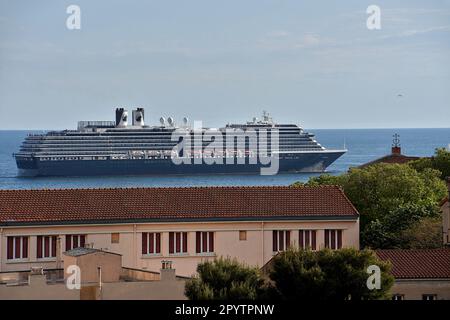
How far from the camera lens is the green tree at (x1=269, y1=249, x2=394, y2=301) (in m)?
21.7

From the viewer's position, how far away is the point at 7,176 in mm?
143500

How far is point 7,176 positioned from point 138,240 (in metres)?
118

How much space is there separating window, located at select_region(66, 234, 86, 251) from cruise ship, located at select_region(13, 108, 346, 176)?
110446 millimetres

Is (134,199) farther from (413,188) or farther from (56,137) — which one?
(56,137)

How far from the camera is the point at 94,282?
22156mm

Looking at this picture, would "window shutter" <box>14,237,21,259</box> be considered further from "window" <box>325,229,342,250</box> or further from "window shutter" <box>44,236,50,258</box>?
"window" <box>325,229,342,250</box>

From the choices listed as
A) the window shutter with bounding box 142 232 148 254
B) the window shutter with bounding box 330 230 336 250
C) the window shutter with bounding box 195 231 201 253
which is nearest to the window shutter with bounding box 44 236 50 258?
the window shutter with bounding box 142 232 148 254

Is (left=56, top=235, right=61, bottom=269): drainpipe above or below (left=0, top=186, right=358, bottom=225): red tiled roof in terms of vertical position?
below

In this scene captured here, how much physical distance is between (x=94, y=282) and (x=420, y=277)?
6368mm

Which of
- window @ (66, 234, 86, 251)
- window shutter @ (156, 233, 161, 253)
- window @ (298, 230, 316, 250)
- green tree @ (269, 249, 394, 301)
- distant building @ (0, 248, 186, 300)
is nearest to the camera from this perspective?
distant building @ (0, 248, 186, 300)

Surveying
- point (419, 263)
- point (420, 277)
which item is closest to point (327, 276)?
point (420, 277)
